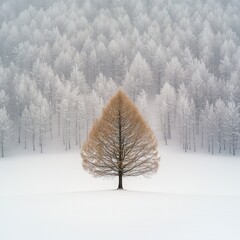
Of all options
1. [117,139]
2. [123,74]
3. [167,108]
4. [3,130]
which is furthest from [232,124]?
[3,130]

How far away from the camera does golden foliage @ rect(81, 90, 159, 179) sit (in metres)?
27.3

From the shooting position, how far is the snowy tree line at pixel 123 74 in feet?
258

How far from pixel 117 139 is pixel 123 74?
87958 millimetres

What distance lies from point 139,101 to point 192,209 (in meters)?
66.3

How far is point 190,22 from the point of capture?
155m

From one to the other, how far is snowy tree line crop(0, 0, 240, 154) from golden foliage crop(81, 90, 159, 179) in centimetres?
4706

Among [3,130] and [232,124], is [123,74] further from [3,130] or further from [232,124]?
[3,130]

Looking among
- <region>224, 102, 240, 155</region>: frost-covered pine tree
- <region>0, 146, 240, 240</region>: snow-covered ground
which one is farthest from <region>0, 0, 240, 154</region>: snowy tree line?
<region>0, 146, 240, 240</region>: snow-covered ground

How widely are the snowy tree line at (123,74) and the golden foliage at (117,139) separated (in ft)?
154

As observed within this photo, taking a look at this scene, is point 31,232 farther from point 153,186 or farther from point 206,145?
point 206,145

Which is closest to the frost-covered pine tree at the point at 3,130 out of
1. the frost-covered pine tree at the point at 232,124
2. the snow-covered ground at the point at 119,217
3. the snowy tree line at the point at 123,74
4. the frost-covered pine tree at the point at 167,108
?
the snowy tree line at the point at 123,74

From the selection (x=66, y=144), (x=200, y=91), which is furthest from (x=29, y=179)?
(x=200, y=91)

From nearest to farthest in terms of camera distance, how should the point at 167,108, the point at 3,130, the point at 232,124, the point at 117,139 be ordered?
1. the point at 117,139
2. the point at 3,130
3. the point at 232,124
4. the point at 167,108

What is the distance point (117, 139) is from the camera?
1086 inches
